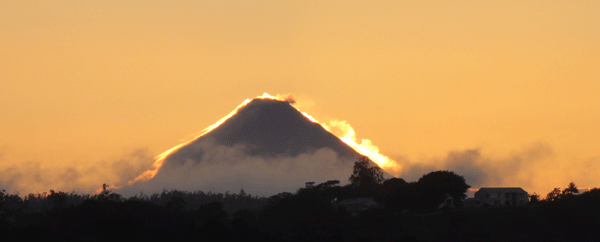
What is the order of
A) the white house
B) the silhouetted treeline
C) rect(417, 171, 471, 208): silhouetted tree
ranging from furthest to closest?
the white house
rect(417, 171, 471, 208): silhouetted tree
the silhouetted treeline

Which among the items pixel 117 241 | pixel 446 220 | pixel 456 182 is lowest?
pixel 117 241

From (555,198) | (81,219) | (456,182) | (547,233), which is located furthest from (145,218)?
(555,198)

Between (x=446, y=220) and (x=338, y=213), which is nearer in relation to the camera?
(x=446, y=220)

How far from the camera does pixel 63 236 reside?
109 m

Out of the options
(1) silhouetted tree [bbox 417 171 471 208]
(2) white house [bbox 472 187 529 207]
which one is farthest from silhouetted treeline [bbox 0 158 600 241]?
(2) white house [bbox 472 187 529 207]

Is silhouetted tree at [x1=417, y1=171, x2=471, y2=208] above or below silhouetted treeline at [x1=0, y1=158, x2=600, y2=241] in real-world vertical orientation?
above

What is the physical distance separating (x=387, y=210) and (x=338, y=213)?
870 centimetres

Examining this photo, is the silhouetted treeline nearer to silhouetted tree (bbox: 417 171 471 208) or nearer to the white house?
silhouetted tree (bbox: 417 171 471 208)

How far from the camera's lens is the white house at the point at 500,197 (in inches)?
7480

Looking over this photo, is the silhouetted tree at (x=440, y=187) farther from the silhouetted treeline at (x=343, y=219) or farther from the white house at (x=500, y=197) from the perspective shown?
the white house at (x=500, y=197)

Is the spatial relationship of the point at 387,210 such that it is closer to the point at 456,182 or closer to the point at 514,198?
the point at 456,182

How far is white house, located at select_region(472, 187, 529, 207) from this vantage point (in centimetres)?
19000

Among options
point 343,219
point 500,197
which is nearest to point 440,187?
point 500,197

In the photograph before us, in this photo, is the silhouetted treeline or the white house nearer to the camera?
the silhouetted treeline
